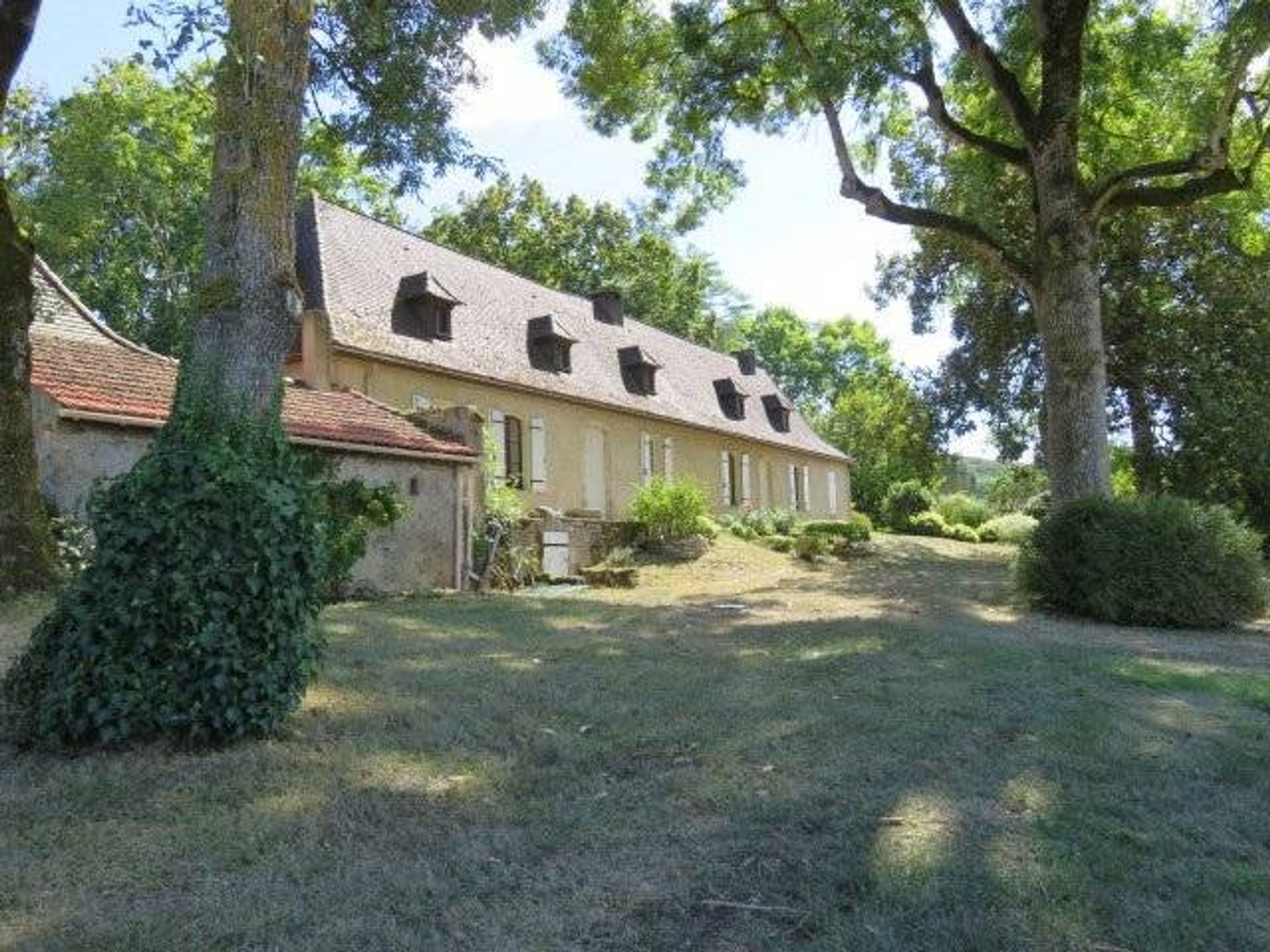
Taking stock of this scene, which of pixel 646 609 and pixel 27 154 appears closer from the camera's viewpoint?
pixel 646 609

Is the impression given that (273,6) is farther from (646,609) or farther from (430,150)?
(646,609)

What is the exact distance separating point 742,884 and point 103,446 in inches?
423

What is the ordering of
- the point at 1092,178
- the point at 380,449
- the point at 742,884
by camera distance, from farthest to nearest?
the point at 1092,178
the point at 380,449
the point at 742,884

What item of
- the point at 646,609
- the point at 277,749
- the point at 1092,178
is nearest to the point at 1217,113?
the point at 1092,178

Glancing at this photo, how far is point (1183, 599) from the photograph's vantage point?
10.4 meters

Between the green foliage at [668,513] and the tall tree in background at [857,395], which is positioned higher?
the tall tree in background at [857,395]

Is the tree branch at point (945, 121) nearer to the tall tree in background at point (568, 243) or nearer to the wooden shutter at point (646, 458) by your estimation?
the wooden shutter at point (646, 458)

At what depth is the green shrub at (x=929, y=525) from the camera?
35188mm

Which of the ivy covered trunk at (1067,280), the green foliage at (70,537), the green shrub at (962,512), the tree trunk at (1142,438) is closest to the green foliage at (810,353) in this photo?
the green shrub at (962,512)

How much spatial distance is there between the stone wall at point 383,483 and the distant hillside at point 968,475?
14.4 metres

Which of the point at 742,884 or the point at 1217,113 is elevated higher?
the point at 1217,113

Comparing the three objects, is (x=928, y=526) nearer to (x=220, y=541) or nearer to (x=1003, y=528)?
(x=1003, y=528)

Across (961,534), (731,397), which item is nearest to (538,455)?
(731,397)

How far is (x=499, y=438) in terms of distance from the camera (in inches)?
815
